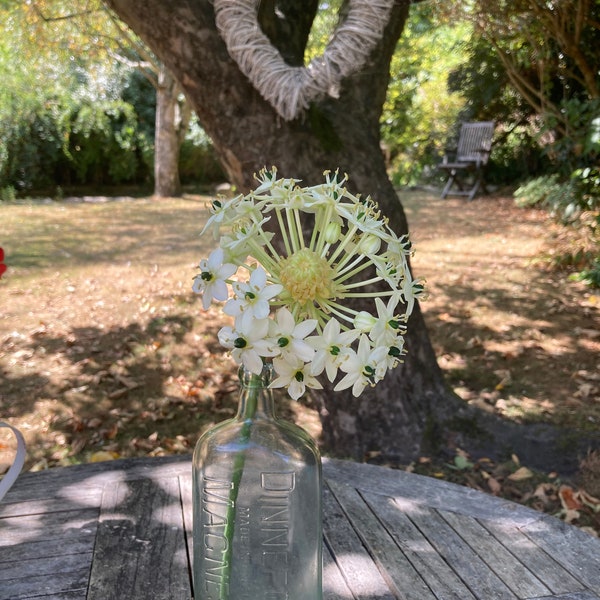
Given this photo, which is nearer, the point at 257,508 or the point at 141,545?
the point at 257,508

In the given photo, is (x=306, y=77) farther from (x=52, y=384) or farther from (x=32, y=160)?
(x=32, y=160)

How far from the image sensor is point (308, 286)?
886mm

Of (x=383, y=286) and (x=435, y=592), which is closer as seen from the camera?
(x=435, y=592)

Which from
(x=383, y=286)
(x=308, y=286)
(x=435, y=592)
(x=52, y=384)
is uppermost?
(x=308, y=286)

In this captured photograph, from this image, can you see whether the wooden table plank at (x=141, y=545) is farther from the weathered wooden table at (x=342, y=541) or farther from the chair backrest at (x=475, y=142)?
the chair backrest at (x=475, y=142)

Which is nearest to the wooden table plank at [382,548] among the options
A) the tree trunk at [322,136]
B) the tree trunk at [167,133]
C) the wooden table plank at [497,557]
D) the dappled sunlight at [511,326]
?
the wooden table plank at [497,557]

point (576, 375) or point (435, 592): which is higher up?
point (435, 592)

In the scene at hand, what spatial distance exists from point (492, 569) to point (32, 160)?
1246 cm

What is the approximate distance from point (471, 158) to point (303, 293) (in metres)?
12.1

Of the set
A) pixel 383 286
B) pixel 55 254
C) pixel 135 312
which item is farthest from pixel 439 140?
pixel 383 286

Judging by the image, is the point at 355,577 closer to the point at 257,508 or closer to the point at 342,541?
the point at 342,541

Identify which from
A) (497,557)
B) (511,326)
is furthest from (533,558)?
(511,326)

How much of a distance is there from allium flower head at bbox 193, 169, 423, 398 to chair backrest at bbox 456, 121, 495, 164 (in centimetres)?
1176

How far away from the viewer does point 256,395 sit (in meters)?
0.98
